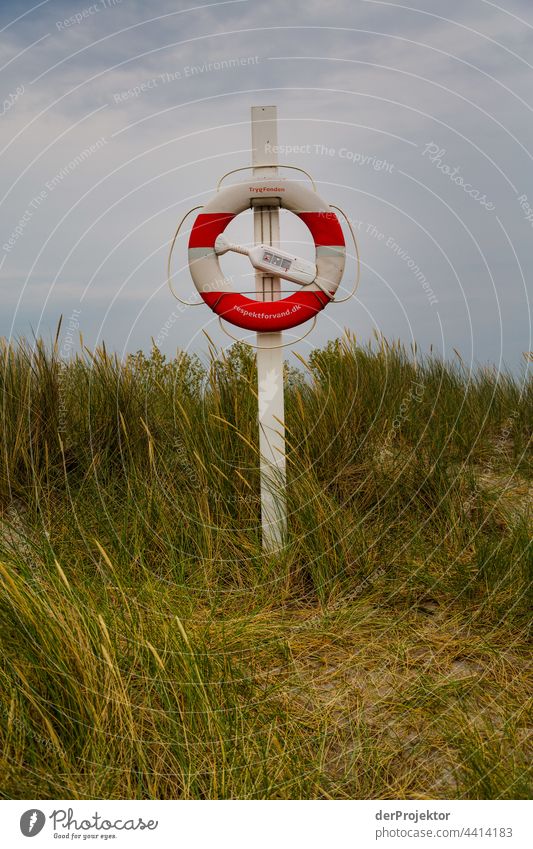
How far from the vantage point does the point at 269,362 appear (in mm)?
4039

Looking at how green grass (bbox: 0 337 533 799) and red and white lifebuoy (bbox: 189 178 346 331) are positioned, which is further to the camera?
red and white lifebuoy (bbox: 189 178 346 331)

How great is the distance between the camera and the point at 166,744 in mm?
2344

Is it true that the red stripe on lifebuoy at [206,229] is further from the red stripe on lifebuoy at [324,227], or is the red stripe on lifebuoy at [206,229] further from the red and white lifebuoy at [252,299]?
the red stripe on lifebuoy at [324,227]

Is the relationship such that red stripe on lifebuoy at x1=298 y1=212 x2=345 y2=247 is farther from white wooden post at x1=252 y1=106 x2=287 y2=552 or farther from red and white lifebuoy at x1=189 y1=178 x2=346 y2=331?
white wooden post at x1=252 y1=106 x2=287 y2=552

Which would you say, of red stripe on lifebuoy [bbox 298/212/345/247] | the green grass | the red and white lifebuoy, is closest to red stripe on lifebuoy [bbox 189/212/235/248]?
the red and white lifebuoy

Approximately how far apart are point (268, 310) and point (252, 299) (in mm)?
128

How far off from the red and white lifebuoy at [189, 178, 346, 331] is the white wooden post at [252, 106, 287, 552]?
0.24 feet

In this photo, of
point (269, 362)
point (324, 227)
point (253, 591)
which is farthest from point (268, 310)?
point (253, 591)

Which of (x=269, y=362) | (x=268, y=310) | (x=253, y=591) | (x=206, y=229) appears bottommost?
(x=253, y=591)

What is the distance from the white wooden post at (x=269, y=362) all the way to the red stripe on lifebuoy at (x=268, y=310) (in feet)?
0.26

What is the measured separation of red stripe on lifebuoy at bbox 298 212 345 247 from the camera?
4.05m

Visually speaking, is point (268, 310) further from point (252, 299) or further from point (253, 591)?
point (253, 591)

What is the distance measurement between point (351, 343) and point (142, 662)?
3445 millimetres
